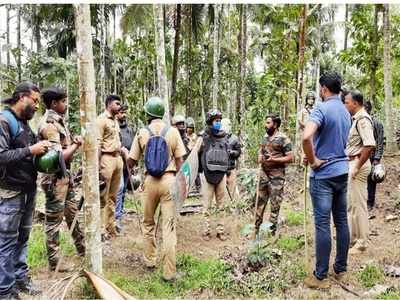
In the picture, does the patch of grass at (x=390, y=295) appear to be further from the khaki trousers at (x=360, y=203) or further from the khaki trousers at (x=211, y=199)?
the khaki trousers at (x=211, y=199)

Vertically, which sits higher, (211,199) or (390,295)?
(211,199)

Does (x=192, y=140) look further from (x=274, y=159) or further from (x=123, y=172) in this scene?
(x=274, y=159)

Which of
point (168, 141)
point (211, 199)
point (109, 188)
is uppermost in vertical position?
point (168, 141)

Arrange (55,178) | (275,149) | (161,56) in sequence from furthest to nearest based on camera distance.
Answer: (161,56) → (275,149) → (55,178)

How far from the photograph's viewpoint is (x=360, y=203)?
5.54m

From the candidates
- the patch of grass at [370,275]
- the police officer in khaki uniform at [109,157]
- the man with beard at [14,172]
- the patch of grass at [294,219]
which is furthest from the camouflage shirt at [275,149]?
the man with beard at [14,172]

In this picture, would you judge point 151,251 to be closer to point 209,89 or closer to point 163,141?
point 163,141

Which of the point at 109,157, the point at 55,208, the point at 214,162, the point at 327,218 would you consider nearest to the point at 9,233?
the point at 55,208

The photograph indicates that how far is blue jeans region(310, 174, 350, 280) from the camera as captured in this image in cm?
441

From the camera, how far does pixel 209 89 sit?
24234 millimetres

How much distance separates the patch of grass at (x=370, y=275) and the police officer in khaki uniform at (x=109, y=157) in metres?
3.44

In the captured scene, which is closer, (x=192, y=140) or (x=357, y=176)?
(x=357, y=176)

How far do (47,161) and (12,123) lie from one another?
1.55 feet

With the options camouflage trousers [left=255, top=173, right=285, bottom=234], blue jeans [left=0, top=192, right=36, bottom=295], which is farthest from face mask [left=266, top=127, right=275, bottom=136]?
blue jeans [left=0, top=192, right=36, bottom=295]
